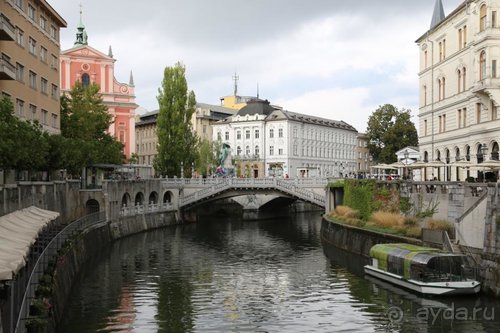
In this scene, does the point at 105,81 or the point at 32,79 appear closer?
the point at 32,79

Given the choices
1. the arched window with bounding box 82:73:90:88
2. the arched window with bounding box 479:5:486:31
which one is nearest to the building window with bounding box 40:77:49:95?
the arched window with bounding box 82:73:90:88

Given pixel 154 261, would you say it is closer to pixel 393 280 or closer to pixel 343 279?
pixel 343 279

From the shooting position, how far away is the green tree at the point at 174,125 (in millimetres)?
87688

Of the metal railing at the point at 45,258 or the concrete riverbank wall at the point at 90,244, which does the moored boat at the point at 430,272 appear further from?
the metal railing at the point at 45,258

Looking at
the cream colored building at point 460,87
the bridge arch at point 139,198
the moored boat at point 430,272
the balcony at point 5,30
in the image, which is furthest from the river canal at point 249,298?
the bridge arch at point 139,198

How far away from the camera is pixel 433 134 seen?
222 ft

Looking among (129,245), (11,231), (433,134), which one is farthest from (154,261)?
(433,134)

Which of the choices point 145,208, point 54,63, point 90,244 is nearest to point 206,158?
point 145,208

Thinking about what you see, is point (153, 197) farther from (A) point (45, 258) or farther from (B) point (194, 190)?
(A) point (45, 258)

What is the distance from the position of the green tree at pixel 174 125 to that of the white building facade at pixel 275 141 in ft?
113

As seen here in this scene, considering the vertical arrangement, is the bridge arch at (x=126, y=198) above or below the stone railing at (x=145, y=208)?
above

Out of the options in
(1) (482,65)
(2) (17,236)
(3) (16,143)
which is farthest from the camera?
(1) (482,65)

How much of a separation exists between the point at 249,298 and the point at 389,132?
73.3 m

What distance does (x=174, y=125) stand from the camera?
8806cm
